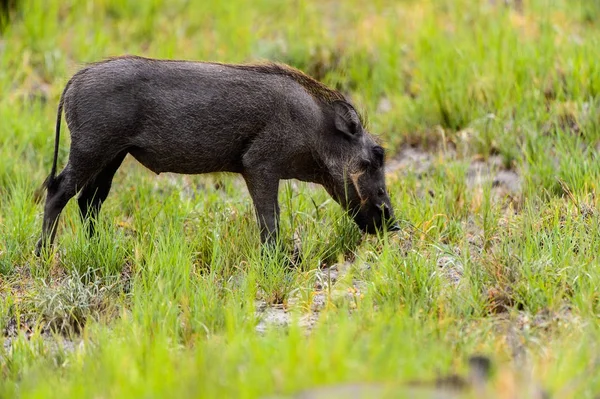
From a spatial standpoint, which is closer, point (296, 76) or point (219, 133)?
point (219, 133)

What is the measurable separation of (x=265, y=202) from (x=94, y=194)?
1059 millimetres

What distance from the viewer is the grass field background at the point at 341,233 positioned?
3709mm

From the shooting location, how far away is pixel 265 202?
5.57 metres

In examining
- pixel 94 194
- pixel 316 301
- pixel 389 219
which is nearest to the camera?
pixel 316 301

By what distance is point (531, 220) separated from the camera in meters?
5.55

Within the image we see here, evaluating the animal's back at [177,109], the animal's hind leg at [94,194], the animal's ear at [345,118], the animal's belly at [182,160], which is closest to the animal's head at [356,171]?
the animal's ear at [345,118]

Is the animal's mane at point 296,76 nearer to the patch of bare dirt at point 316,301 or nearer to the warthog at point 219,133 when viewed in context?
the warthog at point 219,133

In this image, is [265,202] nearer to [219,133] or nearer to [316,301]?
[219,133]

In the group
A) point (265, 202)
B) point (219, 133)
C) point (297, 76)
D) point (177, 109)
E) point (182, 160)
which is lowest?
point (265, 202)

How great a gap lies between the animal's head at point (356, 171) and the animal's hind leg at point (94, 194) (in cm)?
131

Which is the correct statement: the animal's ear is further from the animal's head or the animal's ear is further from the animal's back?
the animal's back

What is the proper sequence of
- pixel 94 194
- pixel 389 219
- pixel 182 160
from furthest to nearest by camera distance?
pixel 389 219 < pixel 94 194 < pixel 182 160

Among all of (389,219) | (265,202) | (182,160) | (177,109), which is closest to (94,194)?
(182,160)

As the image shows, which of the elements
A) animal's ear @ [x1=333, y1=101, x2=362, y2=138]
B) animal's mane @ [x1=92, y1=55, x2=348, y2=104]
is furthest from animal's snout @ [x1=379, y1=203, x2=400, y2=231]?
animal's mane @ [x1=92, y1=55, x2=348, y2=104]
